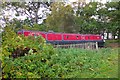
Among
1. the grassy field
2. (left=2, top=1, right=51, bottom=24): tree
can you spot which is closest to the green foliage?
the grassy field

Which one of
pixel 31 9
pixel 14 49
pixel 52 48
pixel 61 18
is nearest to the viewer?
pixel 14 49

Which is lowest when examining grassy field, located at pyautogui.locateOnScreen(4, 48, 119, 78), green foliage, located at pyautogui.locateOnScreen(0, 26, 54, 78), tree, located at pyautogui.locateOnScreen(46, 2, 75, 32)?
grassy field, located at pyautogui.locateOnScreen(4, 48, 119, 78)

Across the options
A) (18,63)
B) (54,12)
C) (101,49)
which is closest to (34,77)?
(18,63)

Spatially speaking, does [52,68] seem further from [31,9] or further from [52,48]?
[31,9]

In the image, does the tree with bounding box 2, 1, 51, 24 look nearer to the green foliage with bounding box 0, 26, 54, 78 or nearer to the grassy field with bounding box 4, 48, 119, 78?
the green foliage with bounding box 0, 26, 54, 78

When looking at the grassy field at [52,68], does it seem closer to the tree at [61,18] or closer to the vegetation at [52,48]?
the vegetation at [52,48]

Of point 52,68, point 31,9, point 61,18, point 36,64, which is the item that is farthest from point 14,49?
point 61,18

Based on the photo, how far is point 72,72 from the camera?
2053mm

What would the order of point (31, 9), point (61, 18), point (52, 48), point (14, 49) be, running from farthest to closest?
point (61, 18) < point (31, 9) < point (52, 48) < point (14, 49)

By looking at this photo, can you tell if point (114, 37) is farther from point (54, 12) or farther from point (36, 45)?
point (36, 45)

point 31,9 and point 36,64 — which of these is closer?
point 36,64

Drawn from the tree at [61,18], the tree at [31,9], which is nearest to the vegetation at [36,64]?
the tree at [31,9]

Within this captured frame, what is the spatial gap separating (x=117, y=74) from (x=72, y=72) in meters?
0.38

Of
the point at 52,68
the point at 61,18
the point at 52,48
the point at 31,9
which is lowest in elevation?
the point at 52,68
